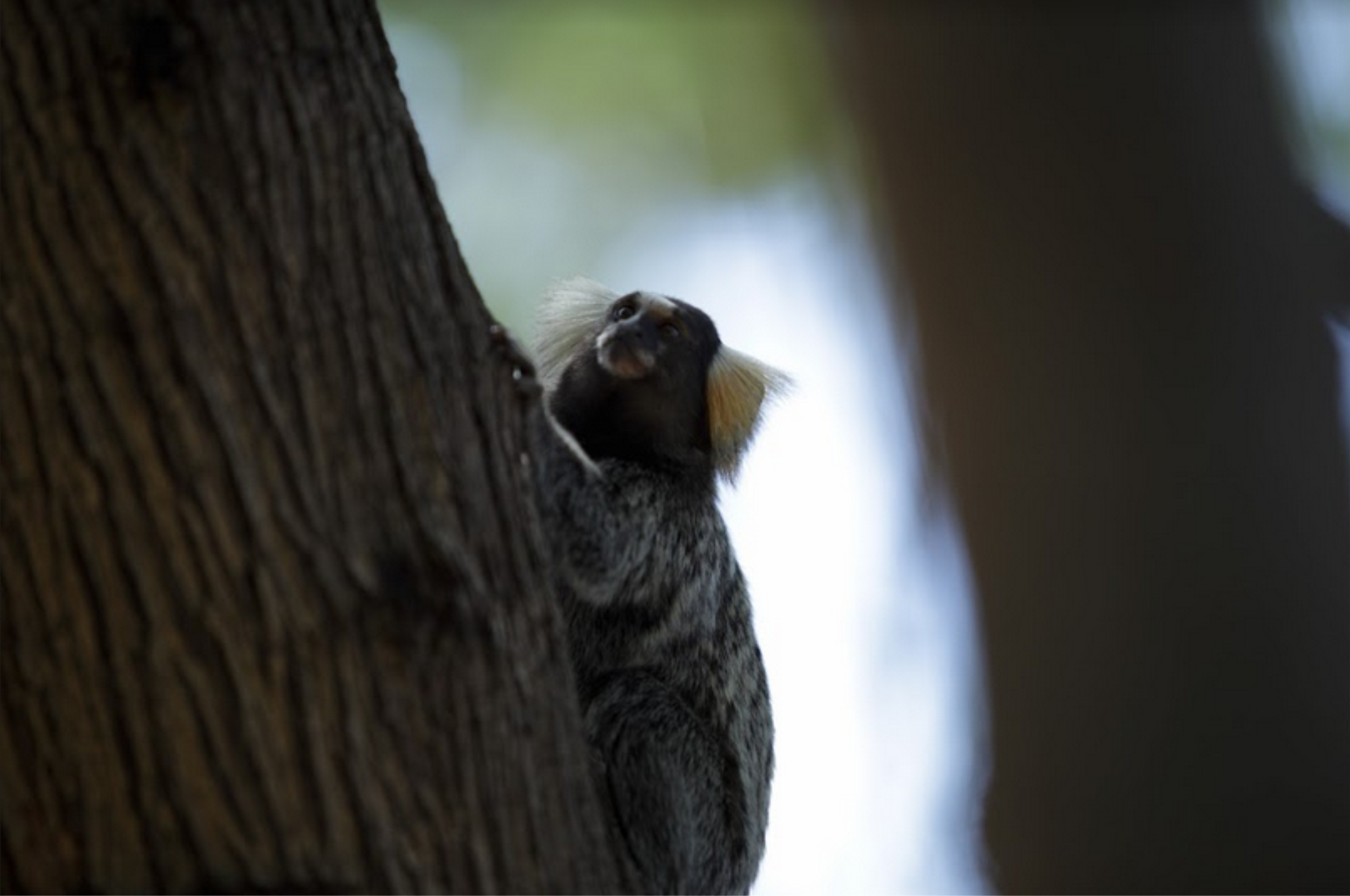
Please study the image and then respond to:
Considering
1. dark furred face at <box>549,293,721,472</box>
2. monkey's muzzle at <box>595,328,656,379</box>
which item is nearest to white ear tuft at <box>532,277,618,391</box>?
dark furred face at <box>549,293,721,472</box>

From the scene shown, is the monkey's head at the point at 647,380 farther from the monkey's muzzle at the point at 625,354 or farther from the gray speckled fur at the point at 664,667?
the gray speckled fur at the point at 664,667

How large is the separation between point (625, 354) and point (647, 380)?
0.19 m

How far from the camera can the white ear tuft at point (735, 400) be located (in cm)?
754

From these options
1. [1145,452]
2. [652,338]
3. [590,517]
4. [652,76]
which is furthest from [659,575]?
[652,76]

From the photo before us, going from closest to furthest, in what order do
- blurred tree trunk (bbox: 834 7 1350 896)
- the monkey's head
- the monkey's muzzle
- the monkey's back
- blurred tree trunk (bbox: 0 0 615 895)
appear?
blurred tree trunk (bbox: 834 7 1350 896)
blurred tree trunk (bbox: 0 0 615 895)
the monkey's back
the monkey's muzzle
the monkey's head

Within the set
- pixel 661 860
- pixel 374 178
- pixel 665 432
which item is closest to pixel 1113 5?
pixel 374 178

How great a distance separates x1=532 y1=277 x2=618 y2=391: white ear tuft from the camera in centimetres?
757

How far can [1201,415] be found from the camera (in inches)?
138

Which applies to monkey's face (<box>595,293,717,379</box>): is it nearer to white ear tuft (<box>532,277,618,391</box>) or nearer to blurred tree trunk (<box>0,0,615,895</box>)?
white ear tuft (<box>532,277,618,391</box>)

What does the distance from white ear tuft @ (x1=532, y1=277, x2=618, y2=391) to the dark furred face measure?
12 cm

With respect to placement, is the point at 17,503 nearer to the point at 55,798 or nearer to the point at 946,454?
the point at 55,798

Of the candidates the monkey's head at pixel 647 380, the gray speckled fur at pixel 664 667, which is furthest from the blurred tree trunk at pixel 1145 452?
the monkey's head at pixel 647 380

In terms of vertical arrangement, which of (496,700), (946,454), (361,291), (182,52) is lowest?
(496,700)

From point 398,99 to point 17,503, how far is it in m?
1.33
